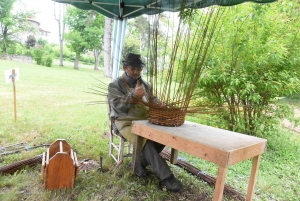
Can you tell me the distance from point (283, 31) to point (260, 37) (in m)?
0.36

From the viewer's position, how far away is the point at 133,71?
2357 millimetres

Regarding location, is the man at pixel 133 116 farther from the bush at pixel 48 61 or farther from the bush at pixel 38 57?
the bush at pixel 38 57

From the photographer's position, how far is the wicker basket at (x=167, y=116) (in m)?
1.72

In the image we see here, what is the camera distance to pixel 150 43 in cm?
162

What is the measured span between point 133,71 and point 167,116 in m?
0.84

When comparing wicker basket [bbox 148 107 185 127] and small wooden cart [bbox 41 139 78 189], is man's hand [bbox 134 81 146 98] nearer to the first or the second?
wicker basket [bbox 148 107 185 127]

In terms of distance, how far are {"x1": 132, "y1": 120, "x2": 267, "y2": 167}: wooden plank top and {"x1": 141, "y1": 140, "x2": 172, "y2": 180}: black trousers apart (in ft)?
0.85

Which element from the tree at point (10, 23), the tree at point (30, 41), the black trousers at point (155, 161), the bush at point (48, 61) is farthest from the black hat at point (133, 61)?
the tree at point (30, 41)

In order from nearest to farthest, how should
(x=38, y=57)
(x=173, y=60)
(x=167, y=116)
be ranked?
1. (x=173, y=60)
2. (x=167, y=116)
3. (x=38, y=57)

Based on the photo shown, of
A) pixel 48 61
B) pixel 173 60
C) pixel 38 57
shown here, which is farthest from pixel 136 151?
pixel 38 57

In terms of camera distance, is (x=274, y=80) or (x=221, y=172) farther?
(x=274, y=80)

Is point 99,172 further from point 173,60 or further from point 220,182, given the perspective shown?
point 173,60

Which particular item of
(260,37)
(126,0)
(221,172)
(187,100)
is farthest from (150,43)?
(260,37)

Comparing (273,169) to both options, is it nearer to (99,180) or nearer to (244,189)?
(244,189)
